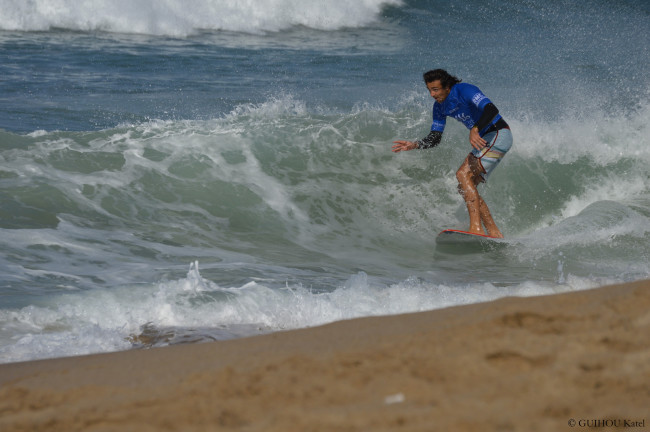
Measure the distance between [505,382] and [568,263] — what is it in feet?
13.1

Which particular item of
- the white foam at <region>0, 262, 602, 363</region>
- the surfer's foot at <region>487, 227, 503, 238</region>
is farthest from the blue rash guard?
the white foam at <region>0, 262, 602, 363</region>

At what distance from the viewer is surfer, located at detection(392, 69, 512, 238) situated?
6559 mm

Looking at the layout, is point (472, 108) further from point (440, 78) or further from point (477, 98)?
point (440, 78)

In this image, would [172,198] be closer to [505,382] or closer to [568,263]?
[568,263]

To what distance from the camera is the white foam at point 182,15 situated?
1817 cm

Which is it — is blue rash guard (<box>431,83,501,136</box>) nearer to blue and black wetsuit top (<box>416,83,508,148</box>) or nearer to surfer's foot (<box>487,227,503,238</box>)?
blue and black wetsuit top (<box>416,83,508,148</box>)

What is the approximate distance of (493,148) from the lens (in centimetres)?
665

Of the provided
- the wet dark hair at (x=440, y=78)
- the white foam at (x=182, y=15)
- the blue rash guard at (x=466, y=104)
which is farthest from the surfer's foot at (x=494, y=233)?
the white foam at (x=182, y=15)

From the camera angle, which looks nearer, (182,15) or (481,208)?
(481,208)

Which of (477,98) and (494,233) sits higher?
(477,98)

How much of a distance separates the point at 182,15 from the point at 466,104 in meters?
14.9

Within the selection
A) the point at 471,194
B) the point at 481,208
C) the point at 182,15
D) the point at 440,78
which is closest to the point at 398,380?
the point at 471,194

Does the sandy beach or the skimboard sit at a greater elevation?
the sandy beach

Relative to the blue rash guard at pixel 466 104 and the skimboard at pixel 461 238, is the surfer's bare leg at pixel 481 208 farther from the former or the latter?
the blue rash guard at pixel 466 104
